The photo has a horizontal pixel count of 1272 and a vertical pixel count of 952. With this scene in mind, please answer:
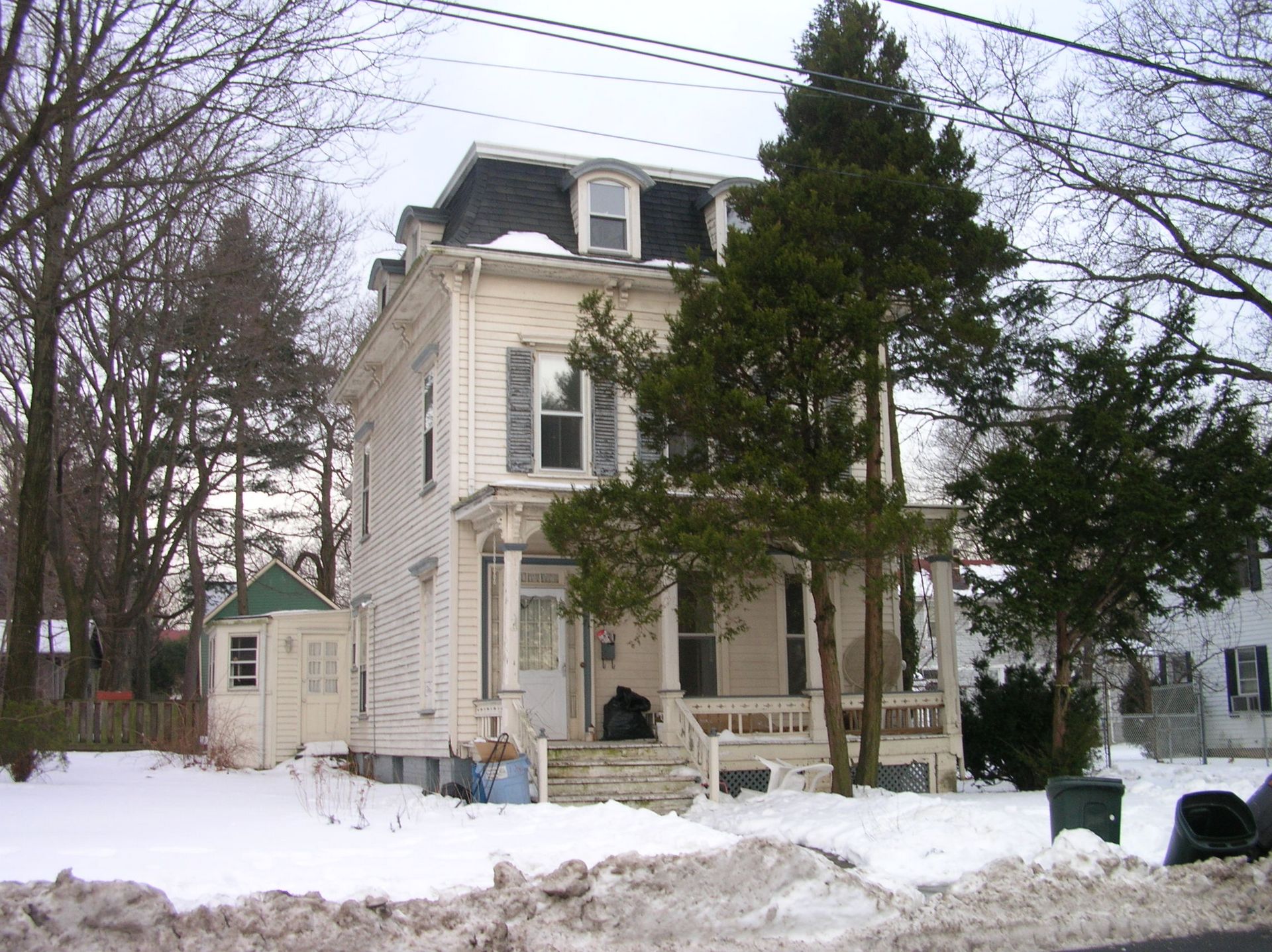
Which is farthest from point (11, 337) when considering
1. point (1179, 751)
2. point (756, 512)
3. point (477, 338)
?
point (1179, 751)

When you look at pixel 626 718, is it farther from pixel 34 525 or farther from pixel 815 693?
pixel 34 525

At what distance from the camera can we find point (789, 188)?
1373 centimetres

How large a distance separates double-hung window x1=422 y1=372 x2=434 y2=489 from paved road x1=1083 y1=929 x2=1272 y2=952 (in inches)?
462

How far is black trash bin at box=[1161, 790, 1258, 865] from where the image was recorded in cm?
831

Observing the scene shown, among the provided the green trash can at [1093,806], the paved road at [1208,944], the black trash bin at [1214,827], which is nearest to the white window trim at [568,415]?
the green trash can at [1093,806]

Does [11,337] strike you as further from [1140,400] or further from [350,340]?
[1140,400]

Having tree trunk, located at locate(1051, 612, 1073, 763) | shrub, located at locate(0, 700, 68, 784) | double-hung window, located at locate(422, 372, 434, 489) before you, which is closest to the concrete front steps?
double-hung window, located at locate(422, 372, 434, 489)

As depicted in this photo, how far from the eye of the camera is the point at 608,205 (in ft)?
56.5

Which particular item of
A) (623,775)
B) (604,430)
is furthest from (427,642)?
(623,775)

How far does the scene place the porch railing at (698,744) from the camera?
1381 cm

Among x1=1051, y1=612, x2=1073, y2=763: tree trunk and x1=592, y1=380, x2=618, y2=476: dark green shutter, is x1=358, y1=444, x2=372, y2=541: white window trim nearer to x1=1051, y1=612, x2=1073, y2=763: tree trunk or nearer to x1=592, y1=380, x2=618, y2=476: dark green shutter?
x1=592, y1=380, x2=618, y2=476: dark green shutter

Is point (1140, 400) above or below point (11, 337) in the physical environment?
below

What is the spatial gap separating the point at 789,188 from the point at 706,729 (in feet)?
21.5

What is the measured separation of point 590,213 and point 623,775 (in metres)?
7.74
